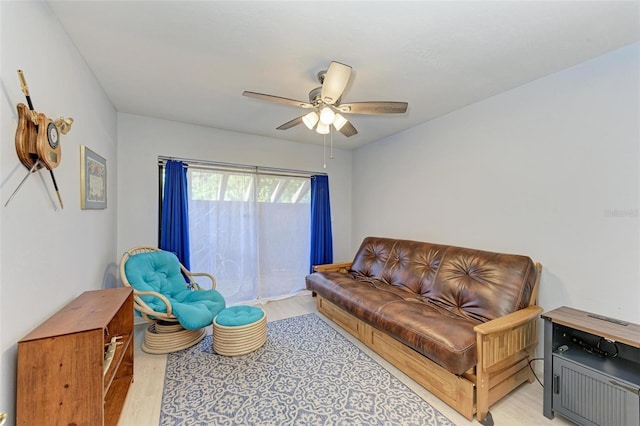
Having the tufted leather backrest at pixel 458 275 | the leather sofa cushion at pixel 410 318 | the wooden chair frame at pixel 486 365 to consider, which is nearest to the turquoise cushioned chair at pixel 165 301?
the leather sofa cushion at pixel 410 318

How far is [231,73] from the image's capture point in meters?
1.97

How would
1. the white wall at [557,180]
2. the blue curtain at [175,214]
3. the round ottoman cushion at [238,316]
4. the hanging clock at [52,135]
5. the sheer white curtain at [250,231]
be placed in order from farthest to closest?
the sheer white curtain at [250,231], the blue curtain at [175,214], the round ottoman cushion at [238,316], the white wall at [557,180], the hanging clock at [52,135]

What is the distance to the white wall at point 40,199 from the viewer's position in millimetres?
1010

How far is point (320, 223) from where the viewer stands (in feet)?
13.0

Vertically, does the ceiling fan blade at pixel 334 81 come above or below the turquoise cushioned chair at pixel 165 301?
above

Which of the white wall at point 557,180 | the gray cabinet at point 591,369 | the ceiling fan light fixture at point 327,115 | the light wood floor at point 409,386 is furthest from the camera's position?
the ceiling fan light fixture at point 327,115

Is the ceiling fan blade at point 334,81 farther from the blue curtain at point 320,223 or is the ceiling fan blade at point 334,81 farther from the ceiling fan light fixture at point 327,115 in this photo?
the blue curtain at point 320,223

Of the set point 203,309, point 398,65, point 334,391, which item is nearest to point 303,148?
point 398,65

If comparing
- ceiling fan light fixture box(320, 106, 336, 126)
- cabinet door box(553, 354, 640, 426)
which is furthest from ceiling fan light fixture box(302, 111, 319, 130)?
cabinet door box(553, 354, 640, 426)

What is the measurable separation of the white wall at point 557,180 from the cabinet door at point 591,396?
57cm

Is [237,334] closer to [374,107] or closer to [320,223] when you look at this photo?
[320,223]

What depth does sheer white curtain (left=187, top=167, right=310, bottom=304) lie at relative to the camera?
3.23 m

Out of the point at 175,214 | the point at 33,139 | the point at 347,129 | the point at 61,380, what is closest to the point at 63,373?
the point at 61,380

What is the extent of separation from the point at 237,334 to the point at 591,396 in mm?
2397
